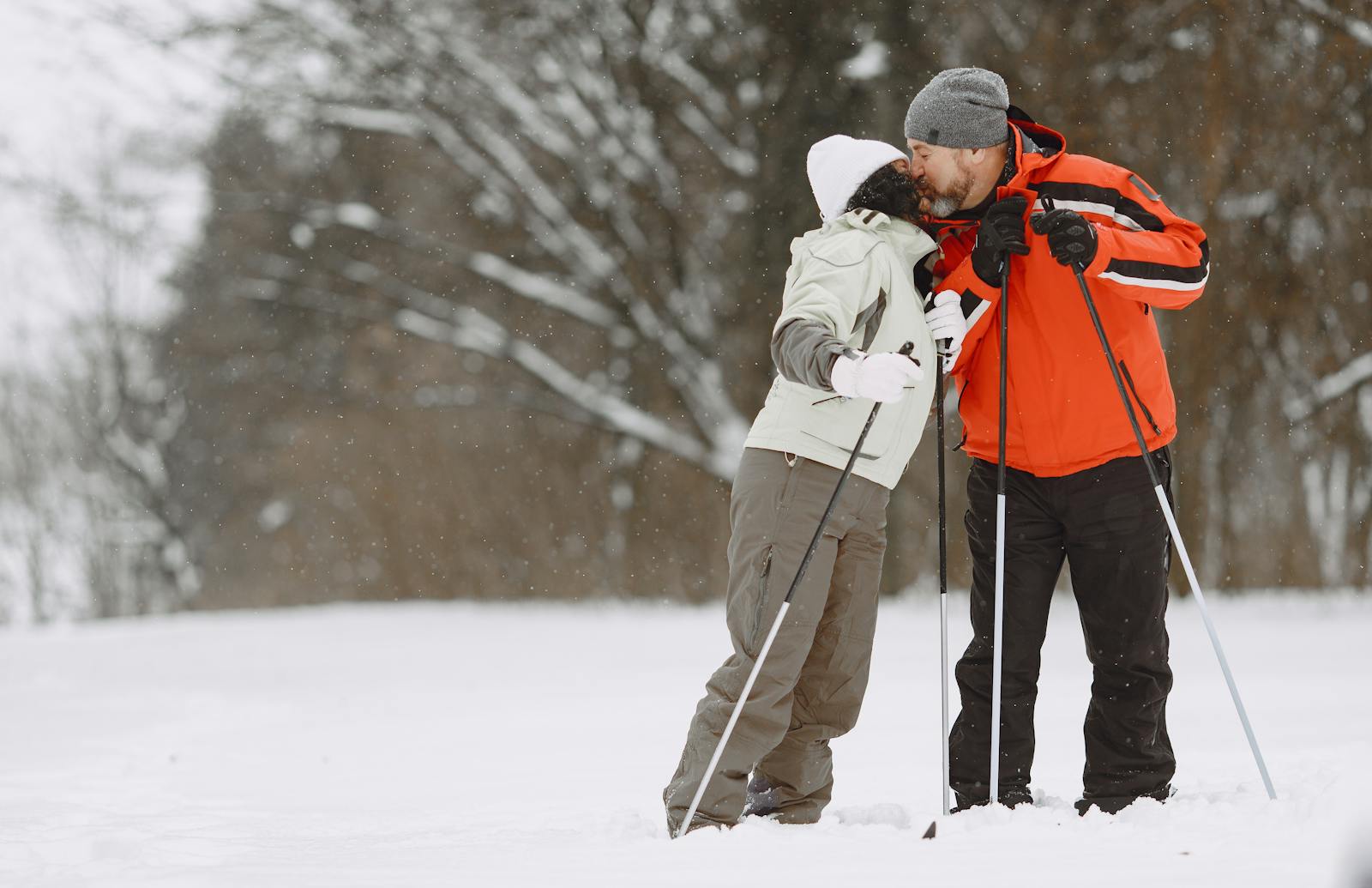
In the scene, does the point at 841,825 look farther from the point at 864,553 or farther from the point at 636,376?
the point at 636,376

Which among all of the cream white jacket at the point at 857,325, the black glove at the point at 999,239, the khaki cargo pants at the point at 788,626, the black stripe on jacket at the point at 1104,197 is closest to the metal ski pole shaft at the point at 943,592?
the cream white jacket at the point at 857,325

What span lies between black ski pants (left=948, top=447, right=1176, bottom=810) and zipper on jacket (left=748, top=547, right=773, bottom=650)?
593 millimetres

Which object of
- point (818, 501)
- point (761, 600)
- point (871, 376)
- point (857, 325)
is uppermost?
point (857, 325)

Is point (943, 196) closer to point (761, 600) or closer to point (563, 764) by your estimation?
point (761, 600)

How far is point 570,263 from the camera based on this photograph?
473 inches

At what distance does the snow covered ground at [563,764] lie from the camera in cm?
279

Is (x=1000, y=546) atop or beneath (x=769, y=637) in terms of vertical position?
atop

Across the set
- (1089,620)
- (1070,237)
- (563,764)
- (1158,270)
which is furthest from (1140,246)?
(563,764)

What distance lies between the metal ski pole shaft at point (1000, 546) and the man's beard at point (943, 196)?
248 millimetres

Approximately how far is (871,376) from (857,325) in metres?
0.33

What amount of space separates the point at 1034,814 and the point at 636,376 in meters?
9.81

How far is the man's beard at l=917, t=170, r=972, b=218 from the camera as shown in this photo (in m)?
3.49


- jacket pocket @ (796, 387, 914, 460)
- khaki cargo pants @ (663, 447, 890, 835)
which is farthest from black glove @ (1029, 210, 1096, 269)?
khaki cargo pants @ (663, 447, 890, 835)

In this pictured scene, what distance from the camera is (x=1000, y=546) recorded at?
11.2 ft
